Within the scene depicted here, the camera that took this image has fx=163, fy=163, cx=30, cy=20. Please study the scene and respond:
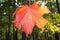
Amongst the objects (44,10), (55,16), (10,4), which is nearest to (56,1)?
(55,16)

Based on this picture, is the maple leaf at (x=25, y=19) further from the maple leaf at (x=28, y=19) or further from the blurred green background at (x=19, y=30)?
the blurred green background at (x=19, y=30)

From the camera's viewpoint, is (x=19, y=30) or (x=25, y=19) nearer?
(x=25, y=19)

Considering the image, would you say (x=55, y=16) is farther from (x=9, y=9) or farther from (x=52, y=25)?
(x=9, y=9)

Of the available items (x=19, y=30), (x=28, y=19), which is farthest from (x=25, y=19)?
(x=19, y=30)

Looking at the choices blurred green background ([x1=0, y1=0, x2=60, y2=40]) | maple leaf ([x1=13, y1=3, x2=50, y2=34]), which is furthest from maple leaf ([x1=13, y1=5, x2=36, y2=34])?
blurred green background ([x1=0, y1=0, x2=60, y2=40])

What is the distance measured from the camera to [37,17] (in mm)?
528

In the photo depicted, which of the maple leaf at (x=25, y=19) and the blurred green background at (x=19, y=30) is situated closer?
the maple leaf at (x=25, y=19)

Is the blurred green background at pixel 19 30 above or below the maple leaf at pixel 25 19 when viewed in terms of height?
below

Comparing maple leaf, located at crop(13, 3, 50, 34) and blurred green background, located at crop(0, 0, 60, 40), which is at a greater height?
maple leaf, located at crop(13, 3, 50, 34)

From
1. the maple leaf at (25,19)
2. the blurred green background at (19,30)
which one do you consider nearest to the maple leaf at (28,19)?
the maple leaf at (25,19)

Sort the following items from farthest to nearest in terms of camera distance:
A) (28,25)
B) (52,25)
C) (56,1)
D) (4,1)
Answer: (56,1)
(4,1)
(52,25)
(28,25)

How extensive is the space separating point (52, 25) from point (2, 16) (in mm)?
656

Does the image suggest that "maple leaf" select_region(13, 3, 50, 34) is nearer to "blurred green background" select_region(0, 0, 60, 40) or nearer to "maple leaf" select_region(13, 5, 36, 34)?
"maple leaf" select_region(13, 5, 36, 34)

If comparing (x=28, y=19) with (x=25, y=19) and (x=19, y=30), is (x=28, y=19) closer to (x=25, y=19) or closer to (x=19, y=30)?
(x=25, y=19)
